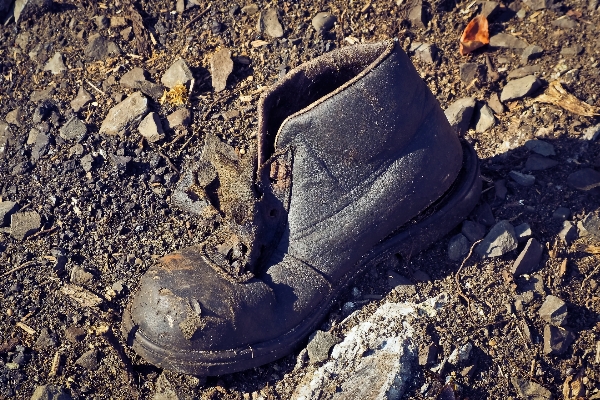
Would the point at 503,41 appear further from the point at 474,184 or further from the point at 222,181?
the point at 222,181

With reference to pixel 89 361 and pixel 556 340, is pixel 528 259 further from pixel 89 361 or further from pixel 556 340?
pixel 89 361

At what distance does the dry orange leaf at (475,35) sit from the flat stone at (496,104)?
1.18 feet

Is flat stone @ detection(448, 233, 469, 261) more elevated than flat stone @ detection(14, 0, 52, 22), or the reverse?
flat stone @ detection(14, 0, 52, 22)

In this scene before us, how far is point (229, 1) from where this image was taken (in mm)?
3691

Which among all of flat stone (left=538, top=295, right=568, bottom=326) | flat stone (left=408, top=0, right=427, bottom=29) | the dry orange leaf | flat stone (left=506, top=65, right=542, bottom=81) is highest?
flat stone (left=408, top=0, right=427, bottom=29)

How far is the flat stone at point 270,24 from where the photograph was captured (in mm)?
3541

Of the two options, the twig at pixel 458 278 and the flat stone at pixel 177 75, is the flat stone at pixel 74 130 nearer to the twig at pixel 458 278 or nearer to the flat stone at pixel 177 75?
the flat stone at pixel 177 75

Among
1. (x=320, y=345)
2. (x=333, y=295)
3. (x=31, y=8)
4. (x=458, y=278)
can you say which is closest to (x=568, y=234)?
(x=458, y=278)

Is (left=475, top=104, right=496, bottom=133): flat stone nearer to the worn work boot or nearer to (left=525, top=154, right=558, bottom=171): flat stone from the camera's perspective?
(left=525, top=154, right=558, bottom=171): flat stone

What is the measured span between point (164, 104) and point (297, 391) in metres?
1.74

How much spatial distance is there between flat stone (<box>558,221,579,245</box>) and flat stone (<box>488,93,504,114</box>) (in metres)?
0.76

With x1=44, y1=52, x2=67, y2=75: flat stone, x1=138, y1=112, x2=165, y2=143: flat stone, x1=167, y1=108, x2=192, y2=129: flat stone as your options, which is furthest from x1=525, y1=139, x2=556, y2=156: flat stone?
x1=44, y1=52, x2=67, y2=75: flat stone

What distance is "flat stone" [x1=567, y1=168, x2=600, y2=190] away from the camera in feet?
9.52

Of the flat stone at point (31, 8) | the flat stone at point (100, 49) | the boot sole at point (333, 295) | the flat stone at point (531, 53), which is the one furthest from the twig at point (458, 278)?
the flat stone at point (31, 8)
